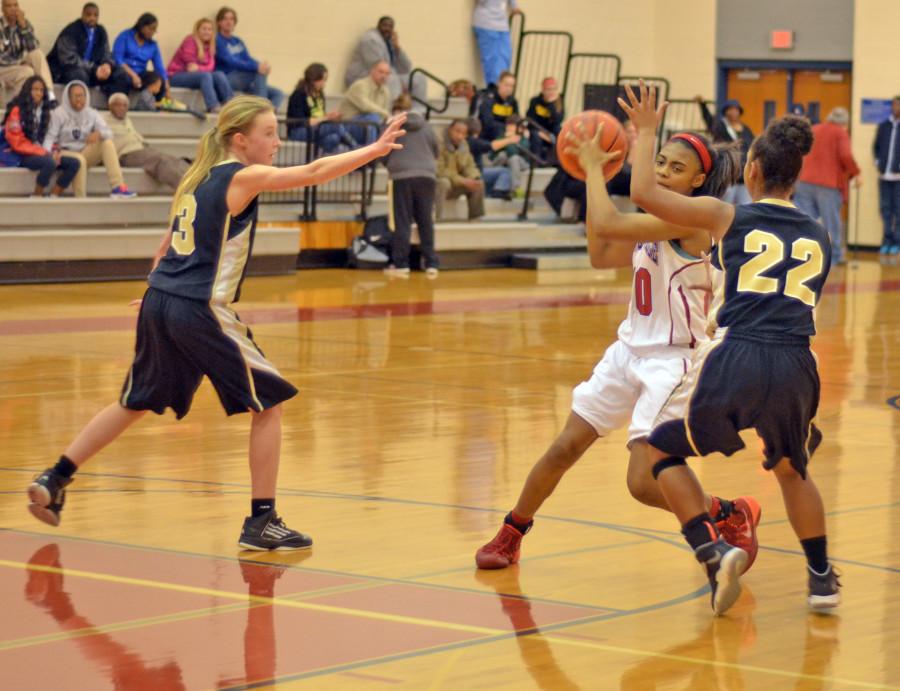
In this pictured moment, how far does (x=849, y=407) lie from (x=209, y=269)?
188 inches

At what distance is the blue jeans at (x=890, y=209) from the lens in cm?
2394

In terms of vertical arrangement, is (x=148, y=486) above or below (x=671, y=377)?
below

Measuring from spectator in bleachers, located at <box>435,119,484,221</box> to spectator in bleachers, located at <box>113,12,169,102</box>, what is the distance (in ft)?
11.1

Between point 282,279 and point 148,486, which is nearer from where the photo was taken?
point 148,486

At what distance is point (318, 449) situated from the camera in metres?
A: 7.73

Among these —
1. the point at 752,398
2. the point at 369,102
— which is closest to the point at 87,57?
the point at 369,102

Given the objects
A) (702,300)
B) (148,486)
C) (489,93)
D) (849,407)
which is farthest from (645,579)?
(489,93)

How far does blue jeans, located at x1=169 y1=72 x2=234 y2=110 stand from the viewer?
1980cm

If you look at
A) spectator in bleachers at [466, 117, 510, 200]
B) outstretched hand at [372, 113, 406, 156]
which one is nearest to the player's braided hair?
outstretched hand at [372, 113, 406, 156]

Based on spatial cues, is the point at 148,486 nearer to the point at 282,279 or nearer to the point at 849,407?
the point at 849,407

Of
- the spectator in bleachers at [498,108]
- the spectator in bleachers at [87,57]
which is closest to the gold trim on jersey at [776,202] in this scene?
the spectator in bleachers at [87,57]

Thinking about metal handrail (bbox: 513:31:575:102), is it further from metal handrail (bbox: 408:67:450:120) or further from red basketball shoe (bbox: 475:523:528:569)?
red basketball shoe (bbox: 475:523:528:569)

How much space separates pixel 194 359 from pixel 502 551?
1266 millimetres

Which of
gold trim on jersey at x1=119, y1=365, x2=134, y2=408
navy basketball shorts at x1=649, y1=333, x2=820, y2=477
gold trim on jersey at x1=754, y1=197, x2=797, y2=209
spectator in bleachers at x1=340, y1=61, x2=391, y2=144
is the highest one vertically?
spectator in bleachers at x1=340, y1=61, x2=391, y2=144
